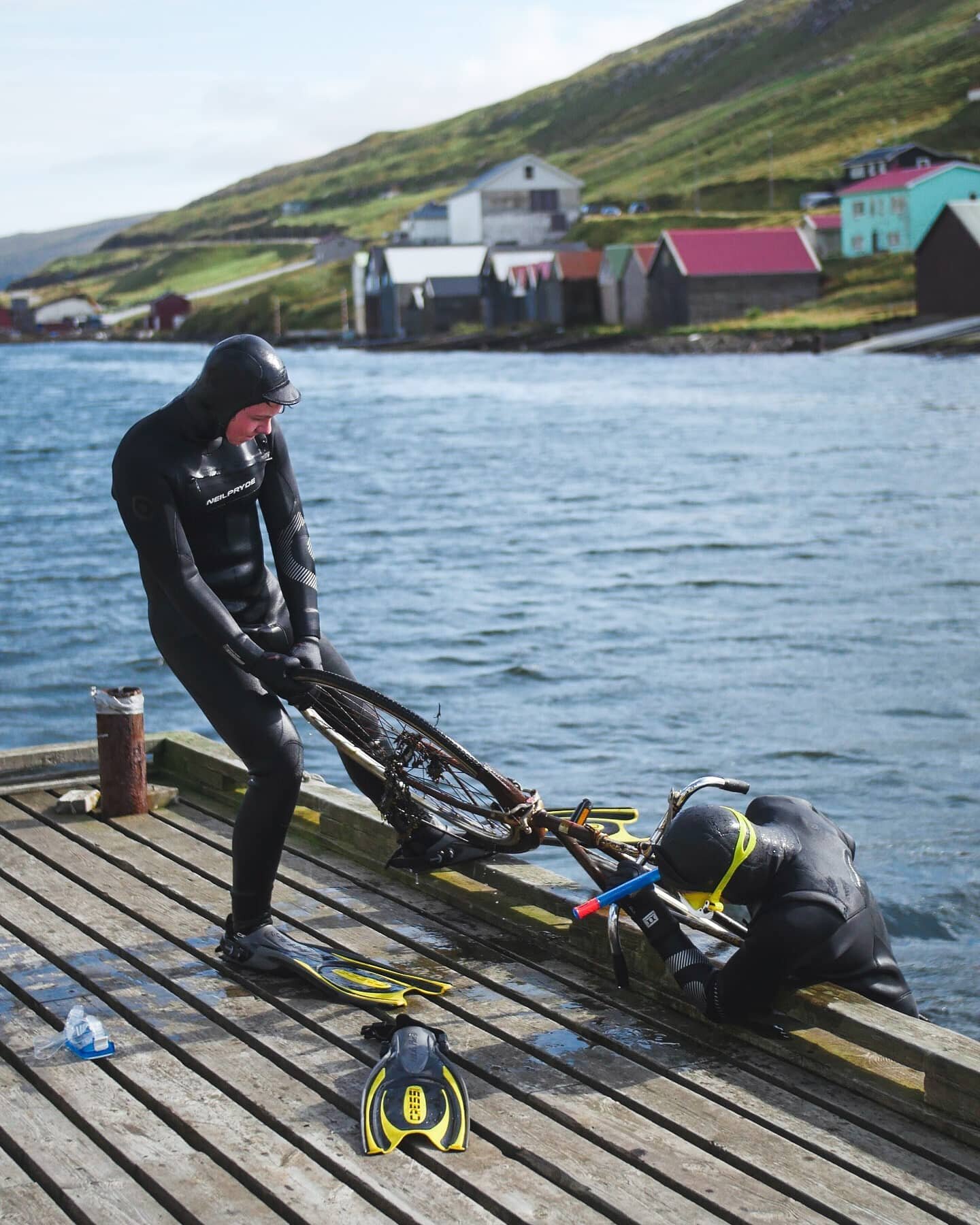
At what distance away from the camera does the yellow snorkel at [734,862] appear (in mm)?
5656

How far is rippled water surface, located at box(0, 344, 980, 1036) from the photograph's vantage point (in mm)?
15148

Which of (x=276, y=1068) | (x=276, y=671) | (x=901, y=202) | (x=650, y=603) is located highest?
(x=901, y=202)

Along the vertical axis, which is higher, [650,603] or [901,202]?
[901,202]

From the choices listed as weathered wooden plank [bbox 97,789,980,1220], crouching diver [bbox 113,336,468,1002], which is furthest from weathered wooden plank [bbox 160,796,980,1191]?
crouching diver [bbox 113,336,468,1002]

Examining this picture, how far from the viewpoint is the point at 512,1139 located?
514 centimetres

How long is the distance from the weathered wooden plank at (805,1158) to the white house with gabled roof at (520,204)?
527ft

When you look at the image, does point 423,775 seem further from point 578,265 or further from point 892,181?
point 892,181

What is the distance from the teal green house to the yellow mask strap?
371ft

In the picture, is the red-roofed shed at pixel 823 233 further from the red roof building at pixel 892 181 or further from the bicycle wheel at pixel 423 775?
the bicycle wheel at pixel 423 775

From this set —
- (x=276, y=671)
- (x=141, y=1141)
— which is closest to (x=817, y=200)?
(x=276, y=671)

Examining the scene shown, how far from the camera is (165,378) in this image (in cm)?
9181

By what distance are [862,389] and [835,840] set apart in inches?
2246

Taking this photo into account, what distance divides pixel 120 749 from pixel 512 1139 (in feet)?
14.1

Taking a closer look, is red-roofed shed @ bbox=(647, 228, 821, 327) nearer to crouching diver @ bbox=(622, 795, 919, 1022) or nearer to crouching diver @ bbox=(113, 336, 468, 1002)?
crouching diver @ bbox=(113, 336, 468, 1002)
